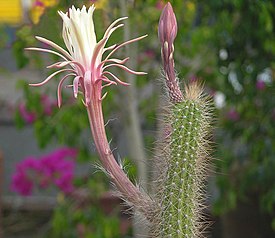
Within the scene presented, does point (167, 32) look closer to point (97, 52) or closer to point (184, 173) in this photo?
point (97, 52)

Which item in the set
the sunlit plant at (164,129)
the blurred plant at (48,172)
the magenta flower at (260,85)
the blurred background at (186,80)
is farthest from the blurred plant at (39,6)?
the sunlit plant at (164,129)

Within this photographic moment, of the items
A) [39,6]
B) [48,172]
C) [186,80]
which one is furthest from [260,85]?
[48,172]

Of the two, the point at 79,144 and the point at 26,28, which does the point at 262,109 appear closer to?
the point at 79,144

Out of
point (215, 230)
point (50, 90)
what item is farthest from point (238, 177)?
point (215, 230)

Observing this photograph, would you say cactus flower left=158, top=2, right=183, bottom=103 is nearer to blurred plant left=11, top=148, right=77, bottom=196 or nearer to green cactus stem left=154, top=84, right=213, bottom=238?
green cactus stem left=154, top=84, right=213, bottom=238

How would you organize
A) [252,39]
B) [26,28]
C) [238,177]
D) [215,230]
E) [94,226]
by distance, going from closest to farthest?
[26,28], [252,39], [94,226], [238,177], [215,230]

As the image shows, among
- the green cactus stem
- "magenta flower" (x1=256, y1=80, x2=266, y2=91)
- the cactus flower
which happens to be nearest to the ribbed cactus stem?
the green cactus stem
